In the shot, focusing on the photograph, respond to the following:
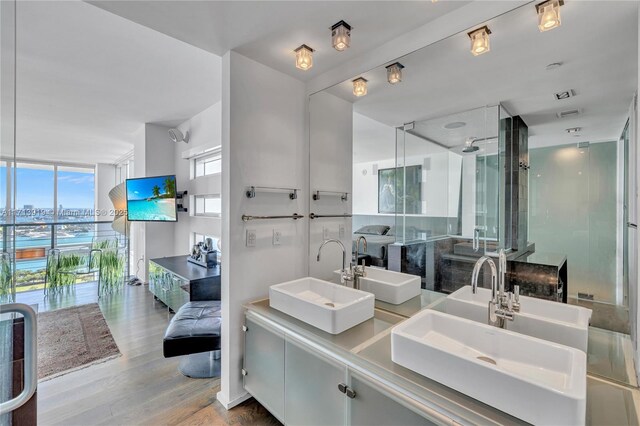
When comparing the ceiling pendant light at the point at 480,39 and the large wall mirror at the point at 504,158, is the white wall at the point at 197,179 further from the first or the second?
the ceiling pendant light at the point at 480,39

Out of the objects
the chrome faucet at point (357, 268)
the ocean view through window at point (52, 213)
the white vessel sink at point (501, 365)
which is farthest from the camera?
the ocean view through window at point (52, 213)

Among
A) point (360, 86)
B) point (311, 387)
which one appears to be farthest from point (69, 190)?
point (311, 387)

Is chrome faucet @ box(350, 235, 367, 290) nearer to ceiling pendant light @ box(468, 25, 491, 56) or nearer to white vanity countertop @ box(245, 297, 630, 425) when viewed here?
white vanity countertop @ box(245, 297, 630, 425)

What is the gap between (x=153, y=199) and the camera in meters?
4.30

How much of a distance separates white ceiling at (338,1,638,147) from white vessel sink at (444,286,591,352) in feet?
2.62

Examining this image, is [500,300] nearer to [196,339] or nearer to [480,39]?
[480,39]

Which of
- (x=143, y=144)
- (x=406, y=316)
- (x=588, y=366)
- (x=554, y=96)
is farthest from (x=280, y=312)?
(x=143, y=144)

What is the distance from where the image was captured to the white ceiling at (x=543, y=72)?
1242 mm

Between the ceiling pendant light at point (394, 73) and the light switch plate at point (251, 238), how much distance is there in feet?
4.65

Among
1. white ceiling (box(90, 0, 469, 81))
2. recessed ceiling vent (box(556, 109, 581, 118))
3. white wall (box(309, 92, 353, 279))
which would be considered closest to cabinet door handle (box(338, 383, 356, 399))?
white wall (box(309, 92, 353, 279))

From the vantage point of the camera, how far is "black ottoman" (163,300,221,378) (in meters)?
2.21

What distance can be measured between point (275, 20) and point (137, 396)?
273 centimetres

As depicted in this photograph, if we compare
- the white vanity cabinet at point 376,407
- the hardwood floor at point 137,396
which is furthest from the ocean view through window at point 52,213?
the white vanity cabinet at point 376,407

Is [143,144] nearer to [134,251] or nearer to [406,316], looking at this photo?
[134,251]
